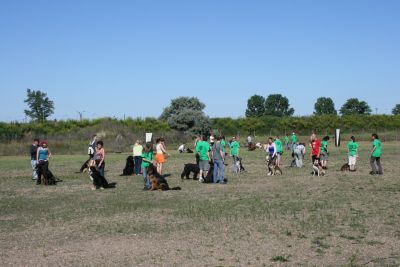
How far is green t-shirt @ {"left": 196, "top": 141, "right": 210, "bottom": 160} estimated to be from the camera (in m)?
19.1

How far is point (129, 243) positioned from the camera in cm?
920

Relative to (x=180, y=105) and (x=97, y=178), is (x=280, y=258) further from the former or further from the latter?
(x=180, y=105)

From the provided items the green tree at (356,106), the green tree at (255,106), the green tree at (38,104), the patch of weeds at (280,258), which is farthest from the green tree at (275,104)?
the patch of weeds at (280,258)

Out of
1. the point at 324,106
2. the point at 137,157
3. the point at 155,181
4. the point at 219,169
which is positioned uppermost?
the point at 324,106

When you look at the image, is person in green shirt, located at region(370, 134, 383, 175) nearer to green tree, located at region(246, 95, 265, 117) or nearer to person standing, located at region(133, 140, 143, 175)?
person standing, located at region(133, 140, 143, 175)

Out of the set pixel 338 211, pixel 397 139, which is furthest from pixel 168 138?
pixel 338 211

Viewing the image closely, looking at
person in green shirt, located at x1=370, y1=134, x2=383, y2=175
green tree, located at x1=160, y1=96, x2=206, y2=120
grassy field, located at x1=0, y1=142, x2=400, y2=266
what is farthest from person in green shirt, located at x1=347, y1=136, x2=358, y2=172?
green tree, located at x1=160, y1=96, x2=206, y2=120

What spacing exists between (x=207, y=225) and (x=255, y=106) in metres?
128

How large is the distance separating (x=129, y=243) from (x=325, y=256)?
11.2 ft

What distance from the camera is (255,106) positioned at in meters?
138

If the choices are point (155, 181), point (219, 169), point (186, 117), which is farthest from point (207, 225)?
point (186, 117)

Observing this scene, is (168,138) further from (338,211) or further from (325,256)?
(325,256)

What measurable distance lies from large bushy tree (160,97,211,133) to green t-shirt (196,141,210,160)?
49.9 metres

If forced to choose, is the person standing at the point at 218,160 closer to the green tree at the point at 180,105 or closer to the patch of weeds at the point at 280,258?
the patch of weeds at the point at 280,258
